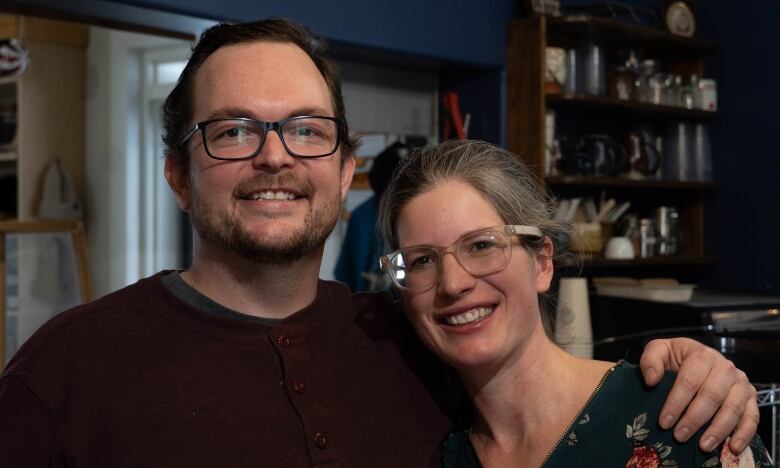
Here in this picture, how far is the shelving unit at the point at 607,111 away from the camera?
4.25m

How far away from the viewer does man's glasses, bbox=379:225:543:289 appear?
1604 millimetres

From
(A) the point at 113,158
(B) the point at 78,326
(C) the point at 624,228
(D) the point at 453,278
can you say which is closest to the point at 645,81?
(C) the point at 624,228

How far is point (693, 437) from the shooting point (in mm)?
1507

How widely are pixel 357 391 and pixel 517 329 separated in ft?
0.96

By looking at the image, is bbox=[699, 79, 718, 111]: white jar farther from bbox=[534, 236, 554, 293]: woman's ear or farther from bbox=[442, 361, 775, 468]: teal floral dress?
bbox=[442, 361, 775, 468]: teal floral dress

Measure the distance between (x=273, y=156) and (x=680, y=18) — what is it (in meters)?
4.00

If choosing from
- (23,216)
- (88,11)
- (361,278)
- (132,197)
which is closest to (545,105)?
(361,278)

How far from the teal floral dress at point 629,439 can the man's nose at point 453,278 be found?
0.28 m

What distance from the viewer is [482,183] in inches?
65.1

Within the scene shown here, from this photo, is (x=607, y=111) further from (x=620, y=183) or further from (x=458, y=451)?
(x=458, y=451)

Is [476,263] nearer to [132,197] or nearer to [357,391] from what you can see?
[357,391]

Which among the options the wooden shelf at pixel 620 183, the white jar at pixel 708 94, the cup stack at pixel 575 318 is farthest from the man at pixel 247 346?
the white jar at pixel 708 94

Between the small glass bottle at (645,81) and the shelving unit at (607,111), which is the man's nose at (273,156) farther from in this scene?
the small glass bottle at (645,81)

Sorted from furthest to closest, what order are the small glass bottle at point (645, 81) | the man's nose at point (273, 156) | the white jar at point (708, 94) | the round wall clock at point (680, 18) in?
1. the white jar at point (708, 94)
2. the round wall clock at point (680, 18)
3. the small glass bottle at point (645, 81)
4. the man's nose at point (273, 156)
